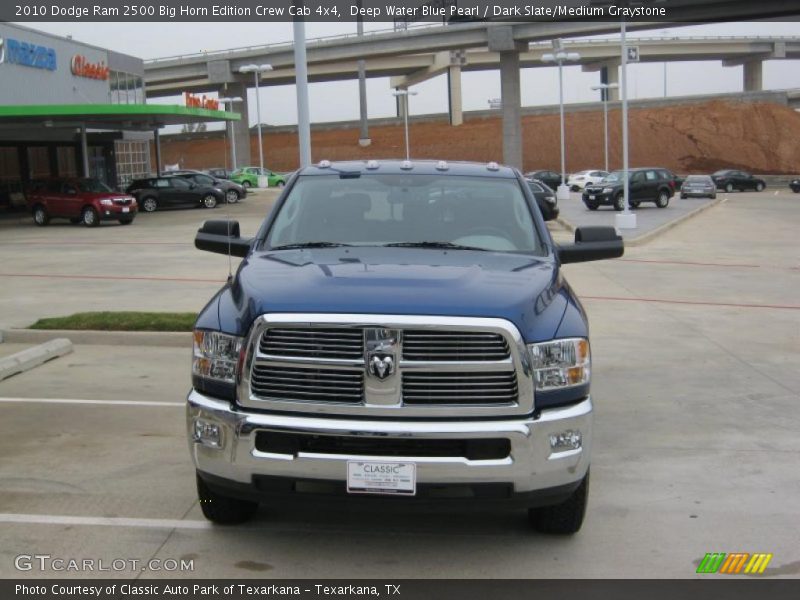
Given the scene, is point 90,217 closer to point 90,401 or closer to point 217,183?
point 217,183

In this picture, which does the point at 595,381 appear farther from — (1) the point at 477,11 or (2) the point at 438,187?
(1) the point at 477,11

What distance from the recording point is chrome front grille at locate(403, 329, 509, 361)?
4.62 metres

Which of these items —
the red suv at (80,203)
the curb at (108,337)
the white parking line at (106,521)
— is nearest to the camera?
the white parking line at (106,521)

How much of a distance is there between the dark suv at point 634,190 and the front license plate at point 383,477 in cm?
3668

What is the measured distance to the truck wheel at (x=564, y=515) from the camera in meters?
5.20

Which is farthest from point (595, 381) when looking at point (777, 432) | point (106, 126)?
point (106, 126)

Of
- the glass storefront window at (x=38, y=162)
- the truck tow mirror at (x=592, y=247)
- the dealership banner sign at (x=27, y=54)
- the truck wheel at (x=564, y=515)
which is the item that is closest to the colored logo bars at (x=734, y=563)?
the truck wheel at (x=564, y=515)

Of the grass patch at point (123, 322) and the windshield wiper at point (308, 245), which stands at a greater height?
the windshield wiper at point (308, 245)

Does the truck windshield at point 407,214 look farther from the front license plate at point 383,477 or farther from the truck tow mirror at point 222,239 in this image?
the front license plate at point 383,477

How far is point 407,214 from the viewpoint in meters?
6.26

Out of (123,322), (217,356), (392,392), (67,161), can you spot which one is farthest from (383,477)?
(67,161)

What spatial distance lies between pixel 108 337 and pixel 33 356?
128 centimetres

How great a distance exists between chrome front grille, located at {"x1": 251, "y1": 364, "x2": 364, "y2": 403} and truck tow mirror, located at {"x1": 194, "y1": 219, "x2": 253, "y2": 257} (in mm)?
1807

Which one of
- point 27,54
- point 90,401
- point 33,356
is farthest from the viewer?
point 27,54
